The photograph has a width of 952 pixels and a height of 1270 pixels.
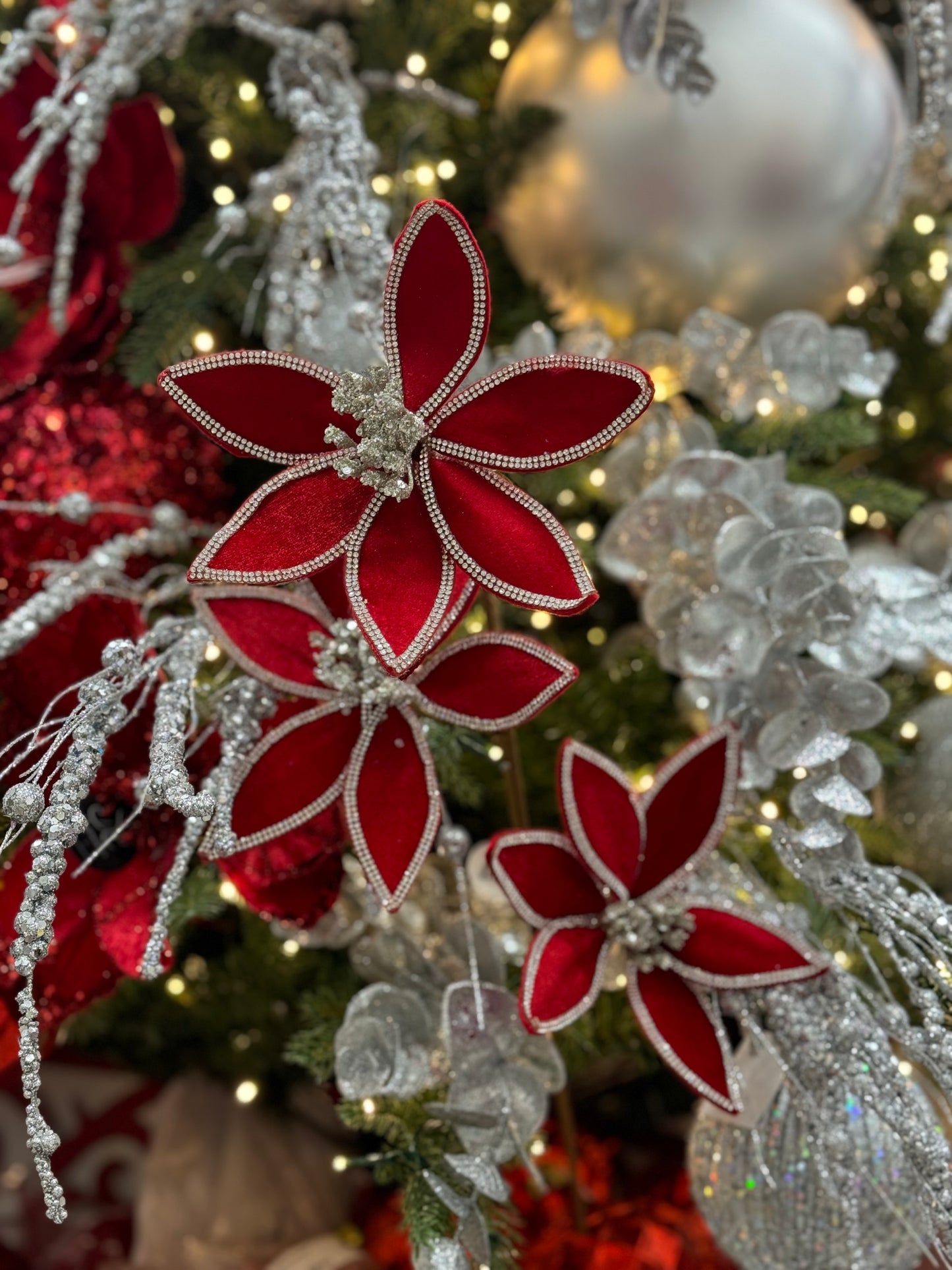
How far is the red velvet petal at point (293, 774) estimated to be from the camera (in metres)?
0.42

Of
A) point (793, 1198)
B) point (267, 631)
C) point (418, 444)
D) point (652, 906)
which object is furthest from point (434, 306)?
point (793, 1198)

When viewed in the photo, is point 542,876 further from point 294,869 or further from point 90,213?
point 90,213

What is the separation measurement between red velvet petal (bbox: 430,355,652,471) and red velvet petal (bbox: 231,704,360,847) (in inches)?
5.1

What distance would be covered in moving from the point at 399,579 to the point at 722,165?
0.34 metres

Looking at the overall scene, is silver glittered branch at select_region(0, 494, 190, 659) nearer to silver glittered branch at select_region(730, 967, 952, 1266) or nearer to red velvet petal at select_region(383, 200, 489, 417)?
red velvet petal at select_region(383, 200, 489, 417)

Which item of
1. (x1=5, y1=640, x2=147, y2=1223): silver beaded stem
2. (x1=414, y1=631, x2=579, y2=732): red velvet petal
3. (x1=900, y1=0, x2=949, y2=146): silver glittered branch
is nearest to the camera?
(x1=5, y1=640, x2=147, y2=1223): silver beaded stem

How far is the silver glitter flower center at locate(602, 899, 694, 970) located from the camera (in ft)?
1.48

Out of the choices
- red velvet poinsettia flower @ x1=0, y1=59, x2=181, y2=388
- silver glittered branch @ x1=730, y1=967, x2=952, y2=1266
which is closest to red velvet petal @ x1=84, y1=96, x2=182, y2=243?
red velvet poinsettia flower @ x1=0, y1=59, x2=181, y2=388

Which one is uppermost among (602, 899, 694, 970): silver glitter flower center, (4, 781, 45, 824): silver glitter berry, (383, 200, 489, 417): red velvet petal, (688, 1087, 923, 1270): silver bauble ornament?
(383, 200, 489, 417): red velvet petal

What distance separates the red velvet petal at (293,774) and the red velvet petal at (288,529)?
0.09 metres

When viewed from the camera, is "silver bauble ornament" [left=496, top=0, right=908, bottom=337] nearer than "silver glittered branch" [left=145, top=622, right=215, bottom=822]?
No

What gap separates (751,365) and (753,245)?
0.06m

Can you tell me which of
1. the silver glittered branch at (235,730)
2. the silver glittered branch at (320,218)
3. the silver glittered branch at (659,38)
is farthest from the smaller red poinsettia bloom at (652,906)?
the silver glittered branch at (659,38)

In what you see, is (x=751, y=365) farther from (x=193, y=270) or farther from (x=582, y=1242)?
(x=582, y=1242)
